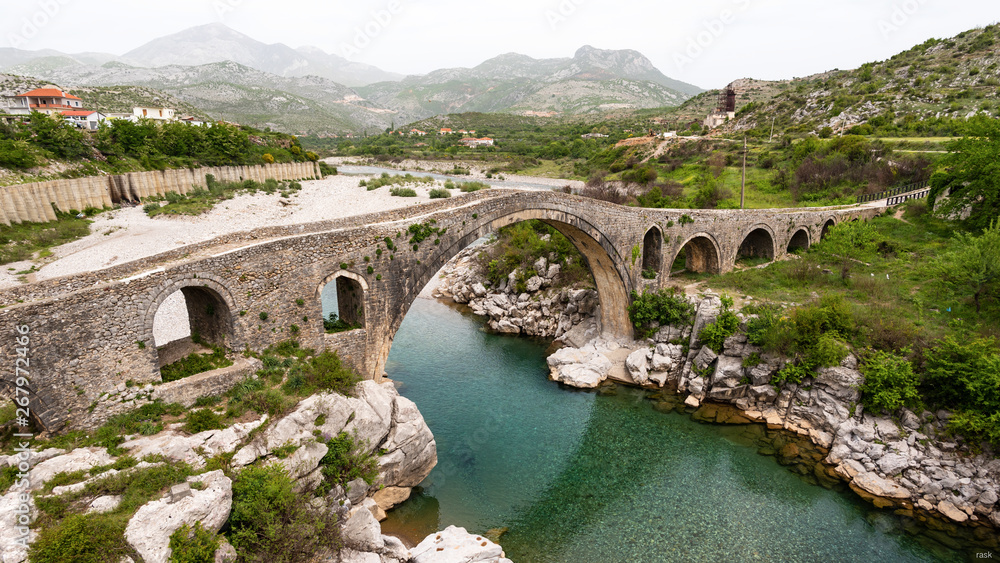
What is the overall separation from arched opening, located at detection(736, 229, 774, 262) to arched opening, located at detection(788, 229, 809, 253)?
2.21 m

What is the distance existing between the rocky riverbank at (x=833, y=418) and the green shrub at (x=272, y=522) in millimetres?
13073

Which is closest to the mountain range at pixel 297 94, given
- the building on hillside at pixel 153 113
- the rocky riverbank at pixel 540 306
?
the building on hillside at pixel 153 113

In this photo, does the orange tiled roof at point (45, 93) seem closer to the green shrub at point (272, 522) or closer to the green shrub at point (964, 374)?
the green shrub at point (272, 522)

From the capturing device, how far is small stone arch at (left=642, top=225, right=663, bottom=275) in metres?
23.5

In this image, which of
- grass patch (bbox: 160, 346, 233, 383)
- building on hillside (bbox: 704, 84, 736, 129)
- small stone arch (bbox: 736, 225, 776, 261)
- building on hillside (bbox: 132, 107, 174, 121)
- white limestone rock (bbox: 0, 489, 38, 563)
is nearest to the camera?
white limestone rock (bbox: 0, 489, 38, 563)

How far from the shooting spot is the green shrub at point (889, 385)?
15188 mm

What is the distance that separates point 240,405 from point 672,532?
36.8 ft

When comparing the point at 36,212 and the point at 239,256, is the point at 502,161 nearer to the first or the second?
the point at 36,212

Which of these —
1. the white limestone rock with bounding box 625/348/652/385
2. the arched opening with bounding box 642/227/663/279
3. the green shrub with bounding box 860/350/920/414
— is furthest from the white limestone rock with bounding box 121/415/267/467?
the arched opening with bounding box 642/227/663/279

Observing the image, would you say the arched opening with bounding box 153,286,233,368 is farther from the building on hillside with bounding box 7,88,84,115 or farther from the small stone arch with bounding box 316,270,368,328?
the building on hillside with bounding box 7,88,84,115

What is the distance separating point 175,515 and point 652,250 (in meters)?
21.3

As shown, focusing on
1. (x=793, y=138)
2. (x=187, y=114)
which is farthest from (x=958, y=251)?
(x=187, y=114)

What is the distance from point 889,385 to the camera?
15.5 m

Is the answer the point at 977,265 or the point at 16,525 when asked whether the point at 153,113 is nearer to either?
the point at 16,525
